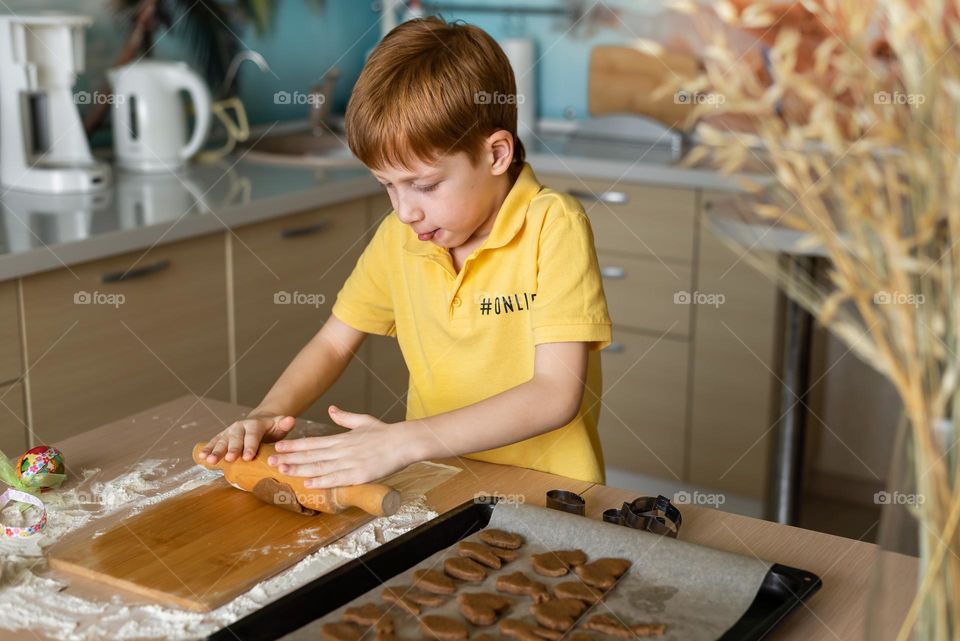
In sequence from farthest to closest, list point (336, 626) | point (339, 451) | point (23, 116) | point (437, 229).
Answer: point (23, 116) < point (437, 229) < point (339, 451) < point (336, 626)

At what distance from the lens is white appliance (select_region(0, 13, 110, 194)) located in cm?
A: 224

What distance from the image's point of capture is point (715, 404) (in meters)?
2.71

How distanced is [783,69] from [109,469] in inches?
37.0

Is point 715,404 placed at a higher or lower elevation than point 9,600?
lower

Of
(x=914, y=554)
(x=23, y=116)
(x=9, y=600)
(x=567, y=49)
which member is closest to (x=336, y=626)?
(x=9, y=600)

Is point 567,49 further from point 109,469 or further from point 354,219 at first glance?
point 109,469

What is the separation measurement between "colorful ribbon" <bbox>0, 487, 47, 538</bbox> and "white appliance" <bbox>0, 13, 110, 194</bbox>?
136 cm

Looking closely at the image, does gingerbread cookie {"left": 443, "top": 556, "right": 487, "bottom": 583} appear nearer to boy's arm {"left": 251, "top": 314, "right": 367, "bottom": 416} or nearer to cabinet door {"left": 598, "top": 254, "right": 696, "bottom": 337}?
boy's arm {"left": 251, "top": 314, "right": 367, "bottom": 416}

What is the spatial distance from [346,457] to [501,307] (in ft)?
1.14

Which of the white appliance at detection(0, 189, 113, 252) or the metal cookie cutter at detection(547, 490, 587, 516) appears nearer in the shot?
the metal cookie cutter at detection(547, 490, 587, 516)
